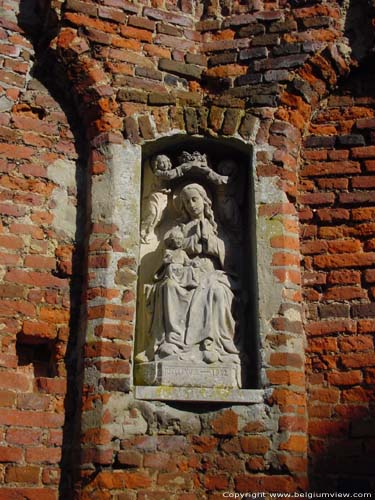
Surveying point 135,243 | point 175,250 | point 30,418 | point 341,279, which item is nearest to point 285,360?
point 341,279

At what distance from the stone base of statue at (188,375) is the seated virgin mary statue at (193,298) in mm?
27

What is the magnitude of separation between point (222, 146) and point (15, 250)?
4.75 ft

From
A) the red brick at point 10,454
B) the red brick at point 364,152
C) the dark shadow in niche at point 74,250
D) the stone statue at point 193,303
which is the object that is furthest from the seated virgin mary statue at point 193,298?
the red brick at point 364,152

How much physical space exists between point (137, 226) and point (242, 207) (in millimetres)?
727

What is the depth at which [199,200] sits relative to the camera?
4664 mm

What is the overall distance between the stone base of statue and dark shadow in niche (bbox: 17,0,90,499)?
39 cm

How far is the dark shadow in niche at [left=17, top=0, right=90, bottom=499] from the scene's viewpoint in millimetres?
4109

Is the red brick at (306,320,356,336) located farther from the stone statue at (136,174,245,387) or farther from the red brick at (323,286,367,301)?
the stone statue at (136,174,245,387)

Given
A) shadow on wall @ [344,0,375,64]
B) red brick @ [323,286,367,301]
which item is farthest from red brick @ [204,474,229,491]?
shadow on wall @ [344,0,375,64]

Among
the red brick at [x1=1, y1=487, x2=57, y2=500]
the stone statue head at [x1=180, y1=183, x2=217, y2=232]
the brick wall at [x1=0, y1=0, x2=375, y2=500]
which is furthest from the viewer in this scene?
the stone statue head at [x1=180, y1=183, x2=217, y2=232]

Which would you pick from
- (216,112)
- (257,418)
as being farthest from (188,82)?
(257,418)

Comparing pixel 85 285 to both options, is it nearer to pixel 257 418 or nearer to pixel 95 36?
pixel 257 418

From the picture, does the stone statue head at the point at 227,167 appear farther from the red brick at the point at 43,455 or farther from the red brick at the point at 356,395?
the red brick at the point at 43,455

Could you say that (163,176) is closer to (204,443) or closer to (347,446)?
(204,443)
